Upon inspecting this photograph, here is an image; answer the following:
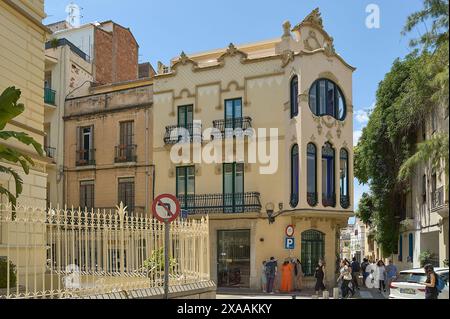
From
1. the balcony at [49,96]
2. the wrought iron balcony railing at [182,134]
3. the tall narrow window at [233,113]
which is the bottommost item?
the wrought iron balcony railing at [182,134]

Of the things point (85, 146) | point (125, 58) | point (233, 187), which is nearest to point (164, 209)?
point (233, 187)

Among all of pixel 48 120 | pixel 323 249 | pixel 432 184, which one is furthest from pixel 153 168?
pixel 432 184

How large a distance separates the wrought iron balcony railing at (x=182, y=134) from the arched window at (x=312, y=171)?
5364 millimetres

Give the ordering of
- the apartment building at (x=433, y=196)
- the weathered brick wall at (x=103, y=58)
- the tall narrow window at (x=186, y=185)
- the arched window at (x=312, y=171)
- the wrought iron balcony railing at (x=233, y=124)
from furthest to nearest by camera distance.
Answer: the weathered brick wall at (x=103, y=58) → the tall narrow window at (x=186, y=185) → the wrought iron balcony railing at (x=233, y=124) → the arched window at (x=312, y=171) → the apartment building at (x=433, y=196)

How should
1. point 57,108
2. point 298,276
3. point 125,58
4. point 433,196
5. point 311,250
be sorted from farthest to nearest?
point 125,58
point 57,108
point 311,250
point 298,276
point 433,196

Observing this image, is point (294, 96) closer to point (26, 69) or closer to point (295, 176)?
point (295, 176)

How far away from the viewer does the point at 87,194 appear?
3011cm

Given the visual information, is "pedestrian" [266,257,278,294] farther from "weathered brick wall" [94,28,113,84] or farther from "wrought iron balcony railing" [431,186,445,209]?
"wrought iron balcony railing" [431,186,445,209]

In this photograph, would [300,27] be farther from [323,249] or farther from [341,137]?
[323,249]

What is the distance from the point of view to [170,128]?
27.9 metres

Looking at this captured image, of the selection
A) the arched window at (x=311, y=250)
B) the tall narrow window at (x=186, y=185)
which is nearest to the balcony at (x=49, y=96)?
the tall narrow window at (x=186, y=185)

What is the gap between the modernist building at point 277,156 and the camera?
25.0m

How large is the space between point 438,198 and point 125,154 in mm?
23772

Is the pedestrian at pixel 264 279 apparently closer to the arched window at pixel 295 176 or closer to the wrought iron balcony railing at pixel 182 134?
the arched window at pixel 295 176
